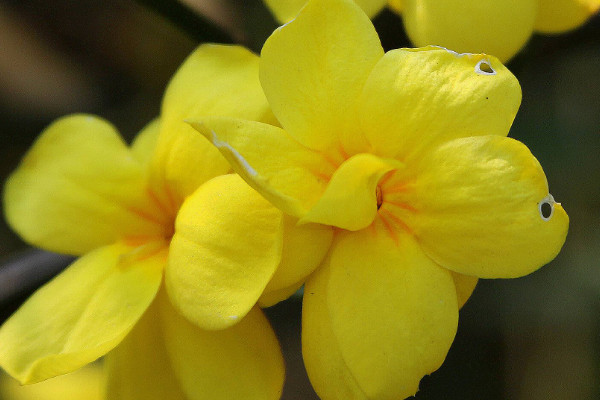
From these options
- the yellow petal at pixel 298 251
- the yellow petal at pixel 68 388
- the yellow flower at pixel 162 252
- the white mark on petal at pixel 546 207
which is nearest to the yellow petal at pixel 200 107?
the yellow flower at pixel 162 252

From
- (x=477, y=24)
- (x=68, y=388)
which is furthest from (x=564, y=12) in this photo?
(x=68, y=388)

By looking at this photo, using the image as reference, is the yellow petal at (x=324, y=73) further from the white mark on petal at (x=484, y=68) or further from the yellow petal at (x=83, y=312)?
the yellow petal at (x=83, y=312)

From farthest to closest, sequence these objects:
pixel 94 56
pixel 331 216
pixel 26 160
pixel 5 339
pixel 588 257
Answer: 1. pixel 94 56
2. pixel 588 257
3. pixel 26 160
4. pixel 5 339
5. pixel 331 216

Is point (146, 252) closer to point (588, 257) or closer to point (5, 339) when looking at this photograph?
point (5, 339)

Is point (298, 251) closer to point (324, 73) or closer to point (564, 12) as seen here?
point (324, 73)

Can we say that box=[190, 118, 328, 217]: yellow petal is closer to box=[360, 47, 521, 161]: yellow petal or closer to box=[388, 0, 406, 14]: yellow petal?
box=[360, 47, 521, 161]: yellow petal

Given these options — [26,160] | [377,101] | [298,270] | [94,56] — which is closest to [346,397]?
[298,270]
